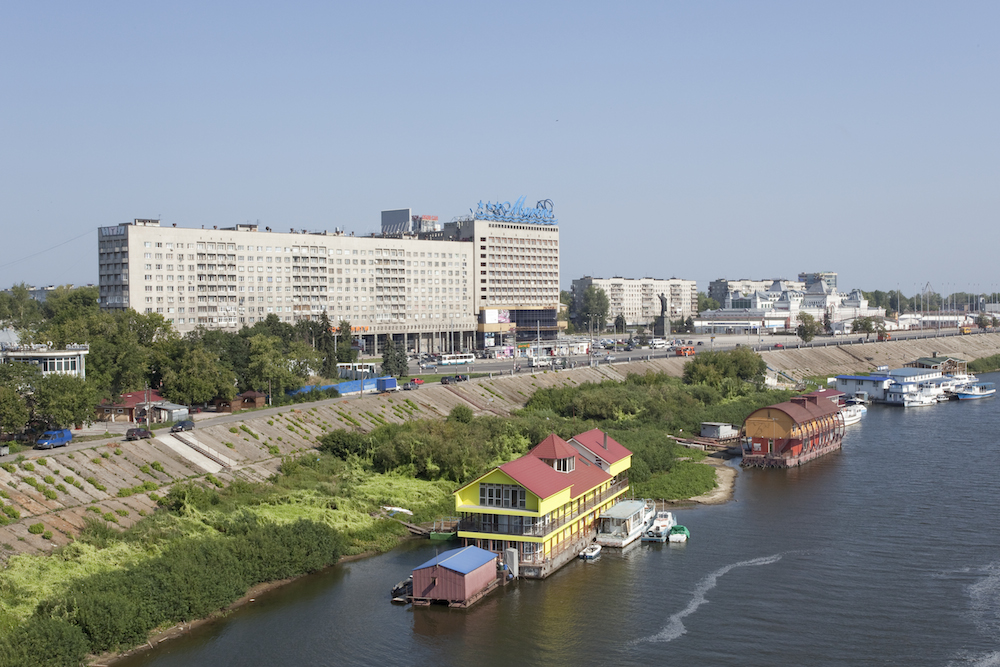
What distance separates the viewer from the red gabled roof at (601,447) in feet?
155

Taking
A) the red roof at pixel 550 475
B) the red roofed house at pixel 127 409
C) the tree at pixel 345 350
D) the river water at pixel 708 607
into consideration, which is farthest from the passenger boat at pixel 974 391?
the red roofed house at pixel 127 409

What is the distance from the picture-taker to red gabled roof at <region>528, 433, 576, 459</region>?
42.2 m

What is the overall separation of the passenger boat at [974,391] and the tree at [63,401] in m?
87.9

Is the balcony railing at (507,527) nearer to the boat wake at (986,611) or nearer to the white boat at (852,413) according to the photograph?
the boat wake at (986,611)

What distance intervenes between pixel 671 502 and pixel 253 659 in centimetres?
2733

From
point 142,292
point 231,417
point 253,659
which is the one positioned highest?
point 142,292

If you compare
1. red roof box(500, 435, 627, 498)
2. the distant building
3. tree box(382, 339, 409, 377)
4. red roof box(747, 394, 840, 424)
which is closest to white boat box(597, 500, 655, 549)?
red roof box(500, 435, 627, 498)

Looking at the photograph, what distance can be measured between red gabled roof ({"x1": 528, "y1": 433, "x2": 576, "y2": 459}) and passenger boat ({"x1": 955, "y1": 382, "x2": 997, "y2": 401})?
246 feet

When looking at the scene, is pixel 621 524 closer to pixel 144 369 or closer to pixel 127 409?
pixel 127 409

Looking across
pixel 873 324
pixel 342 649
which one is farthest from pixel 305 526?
pixel 873 324

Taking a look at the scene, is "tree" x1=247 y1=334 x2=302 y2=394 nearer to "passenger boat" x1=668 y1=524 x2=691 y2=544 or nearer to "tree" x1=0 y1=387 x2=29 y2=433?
"tree" x1=0 y1=387 x2=29 y2=433

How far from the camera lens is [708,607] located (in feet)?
113

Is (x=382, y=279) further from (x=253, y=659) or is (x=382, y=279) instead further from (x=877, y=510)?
(x=253, y=659)

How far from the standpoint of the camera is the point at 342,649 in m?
31.0
